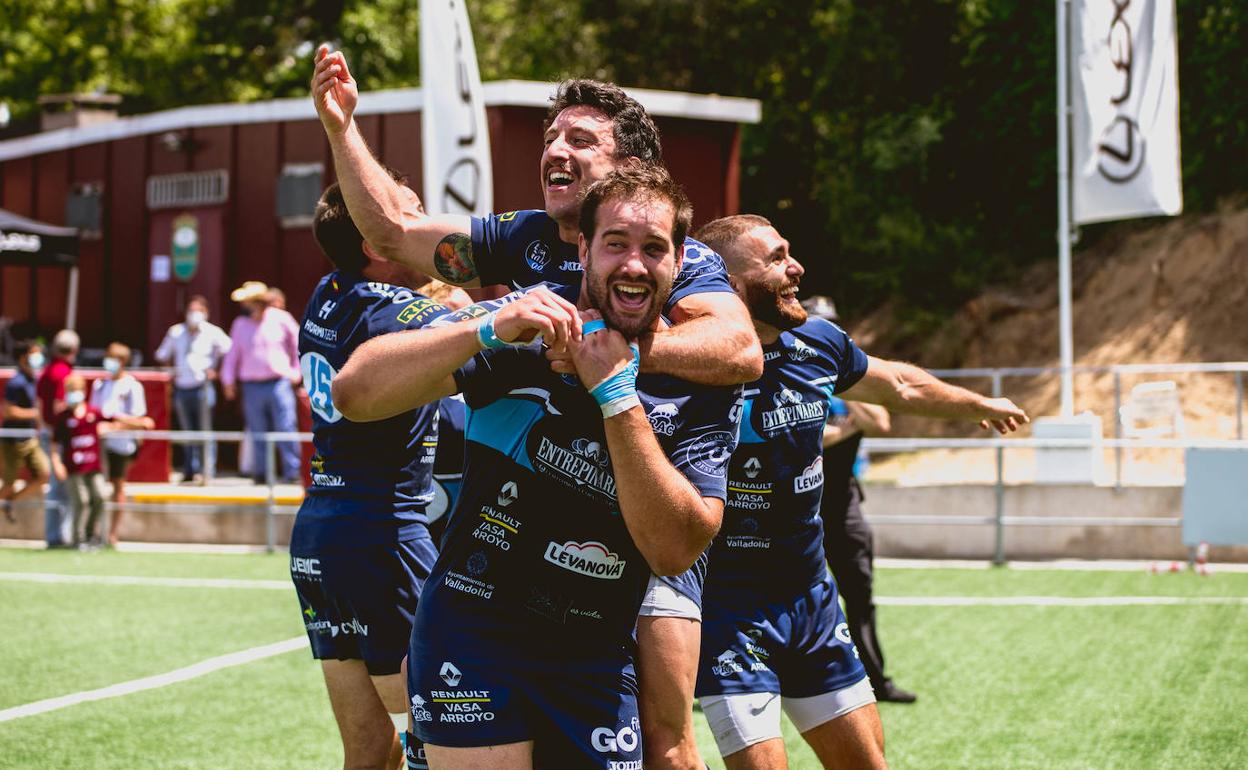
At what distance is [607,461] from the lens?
3410mm

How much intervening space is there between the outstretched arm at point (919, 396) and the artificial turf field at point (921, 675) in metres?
2.29

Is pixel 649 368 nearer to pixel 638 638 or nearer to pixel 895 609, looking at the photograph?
pixel 638 638

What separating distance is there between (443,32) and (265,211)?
926 cm

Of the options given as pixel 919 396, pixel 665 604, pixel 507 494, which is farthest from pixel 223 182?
pixel 507 494

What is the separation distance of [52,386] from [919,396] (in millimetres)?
13727

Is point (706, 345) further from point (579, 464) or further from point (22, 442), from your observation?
point (22, 442)

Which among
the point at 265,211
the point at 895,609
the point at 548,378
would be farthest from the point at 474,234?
the point at 265,211

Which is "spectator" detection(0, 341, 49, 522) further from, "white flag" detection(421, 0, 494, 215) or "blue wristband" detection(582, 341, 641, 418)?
"blue wristband" detection(582, 341, 641, 418)

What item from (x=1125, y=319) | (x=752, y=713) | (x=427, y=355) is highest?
→ (x=1125, y=319)

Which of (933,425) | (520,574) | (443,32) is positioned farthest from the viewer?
(933,425)

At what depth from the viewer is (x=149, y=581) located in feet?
45.5

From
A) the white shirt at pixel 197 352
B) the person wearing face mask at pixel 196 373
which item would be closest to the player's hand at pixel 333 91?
the person wearing face mask at pixel 196 373

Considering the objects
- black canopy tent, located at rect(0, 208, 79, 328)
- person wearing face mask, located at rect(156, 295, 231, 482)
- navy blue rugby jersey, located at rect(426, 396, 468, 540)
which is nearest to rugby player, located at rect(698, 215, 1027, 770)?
navy blue rugby jersey, located at rect(426, 396, 468, 540)

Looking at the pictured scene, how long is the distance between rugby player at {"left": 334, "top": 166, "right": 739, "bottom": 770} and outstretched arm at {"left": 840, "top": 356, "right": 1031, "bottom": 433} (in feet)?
6.55
